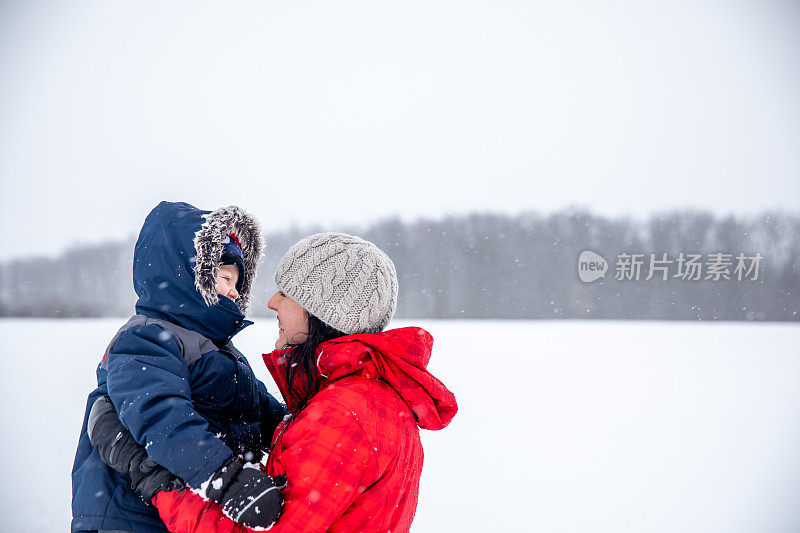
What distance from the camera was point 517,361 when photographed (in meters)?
8.65

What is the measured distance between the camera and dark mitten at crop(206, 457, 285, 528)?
1.14 meters

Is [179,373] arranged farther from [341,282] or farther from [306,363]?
[341,282]

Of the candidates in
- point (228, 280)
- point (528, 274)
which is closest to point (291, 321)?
point (228, 280)

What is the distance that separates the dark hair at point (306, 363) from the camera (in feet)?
4.66

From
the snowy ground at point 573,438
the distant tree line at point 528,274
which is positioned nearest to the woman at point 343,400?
the snowy ground at point 573,438

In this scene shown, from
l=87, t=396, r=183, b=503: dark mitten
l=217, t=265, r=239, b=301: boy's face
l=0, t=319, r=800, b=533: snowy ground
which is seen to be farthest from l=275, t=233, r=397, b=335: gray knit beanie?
l=0, t=319, r=800, b=533: snowy ground

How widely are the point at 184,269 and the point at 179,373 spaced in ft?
0.99

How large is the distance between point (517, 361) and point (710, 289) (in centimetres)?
1029

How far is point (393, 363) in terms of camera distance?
4.50ft

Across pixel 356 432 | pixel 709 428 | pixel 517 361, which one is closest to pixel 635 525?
pixel 709 428

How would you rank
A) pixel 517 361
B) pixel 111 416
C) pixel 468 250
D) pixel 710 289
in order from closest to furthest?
pixel 111 416
pixel 517 361
pixel 710 289
pixel 468 250

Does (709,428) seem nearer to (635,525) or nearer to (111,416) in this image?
(635,525)

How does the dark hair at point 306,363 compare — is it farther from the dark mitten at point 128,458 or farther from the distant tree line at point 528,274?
the distant tree line at point 528,274

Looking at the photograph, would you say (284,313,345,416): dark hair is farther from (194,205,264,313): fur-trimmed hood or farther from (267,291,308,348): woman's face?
(194,205,264,313): fur-trimmed hood
